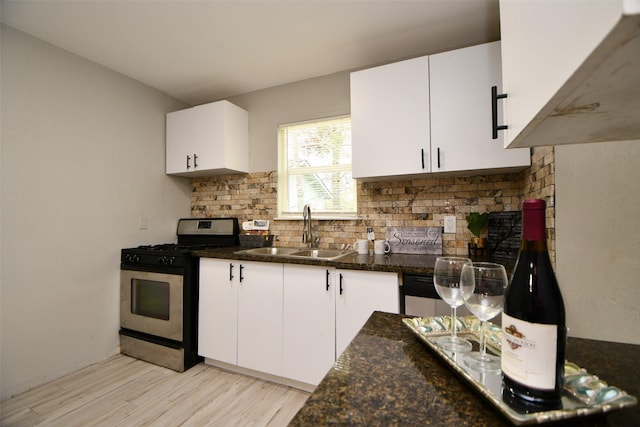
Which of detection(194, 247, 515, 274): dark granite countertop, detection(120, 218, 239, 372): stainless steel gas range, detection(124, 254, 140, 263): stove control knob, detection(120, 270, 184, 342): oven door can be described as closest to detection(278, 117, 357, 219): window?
detection(194, 247, 515, 274): dark granite countertop

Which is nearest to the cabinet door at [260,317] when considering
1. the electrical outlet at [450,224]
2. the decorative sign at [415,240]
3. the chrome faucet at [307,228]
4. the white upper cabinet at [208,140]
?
the chrome faucet at [307,228]

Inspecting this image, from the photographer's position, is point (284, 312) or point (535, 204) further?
point (284, 312)

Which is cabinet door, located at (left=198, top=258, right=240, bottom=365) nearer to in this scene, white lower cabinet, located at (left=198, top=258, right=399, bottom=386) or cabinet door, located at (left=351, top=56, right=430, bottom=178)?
white lower cabinet, located at (left=198, top=258, right=399, bottom=386)

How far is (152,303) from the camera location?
2.49 m

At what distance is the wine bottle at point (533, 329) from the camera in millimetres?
436

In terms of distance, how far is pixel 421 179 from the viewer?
2299 mm

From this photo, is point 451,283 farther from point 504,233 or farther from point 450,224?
point 450,224

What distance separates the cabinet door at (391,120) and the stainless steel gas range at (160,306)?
1678 mm

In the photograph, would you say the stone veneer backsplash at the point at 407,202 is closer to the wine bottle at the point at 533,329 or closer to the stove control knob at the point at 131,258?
the stove control knob at the point at 131,258

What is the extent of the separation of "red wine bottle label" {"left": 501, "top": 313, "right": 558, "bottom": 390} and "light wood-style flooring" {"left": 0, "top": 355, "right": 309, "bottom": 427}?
172cm

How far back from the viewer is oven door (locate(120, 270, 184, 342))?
2.34 meters

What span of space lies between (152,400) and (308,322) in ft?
3.91

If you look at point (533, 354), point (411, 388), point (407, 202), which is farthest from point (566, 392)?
point (407, 202)

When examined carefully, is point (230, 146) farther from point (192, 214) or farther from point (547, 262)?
point (547, 262)
